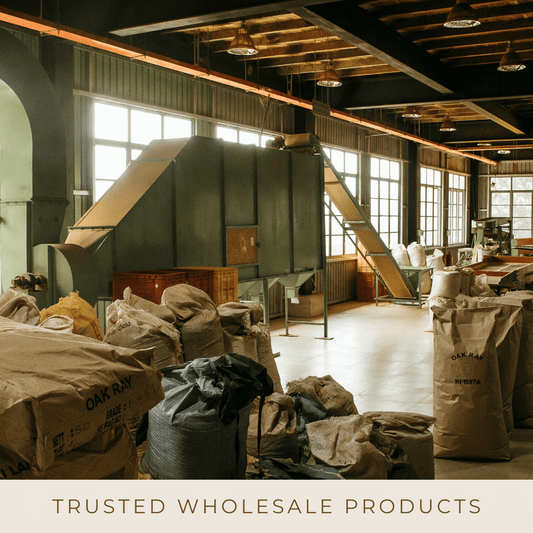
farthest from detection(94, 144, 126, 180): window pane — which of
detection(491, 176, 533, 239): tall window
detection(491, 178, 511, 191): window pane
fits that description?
detection(491, 178, 511, 191): window pane

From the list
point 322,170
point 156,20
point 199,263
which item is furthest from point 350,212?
point 156,20

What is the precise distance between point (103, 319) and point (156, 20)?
2.86m

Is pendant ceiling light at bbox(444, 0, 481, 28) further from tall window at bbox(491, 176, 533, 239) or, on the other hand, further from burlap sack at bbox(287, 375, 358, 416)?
tall window at bbox(491, 176, 533, 239)

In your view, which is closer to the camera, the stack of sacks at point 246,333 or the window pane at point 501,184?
the stack of sacks at point 246,333

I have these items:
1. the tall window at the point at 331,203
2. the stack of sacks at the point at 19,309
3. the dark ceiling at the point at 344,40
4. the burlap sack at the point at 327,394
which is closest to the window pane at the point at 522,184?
the dark ceiling at the point at 344,40

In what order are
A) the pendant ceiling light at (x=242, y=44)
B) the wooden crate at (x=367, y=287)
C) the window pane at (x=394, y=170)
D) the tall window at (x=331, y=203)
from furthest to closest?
the window pane at (x=394, y=170), the wooden crate at (x=367, y=287), the tall window at (x=331, y=203), the pendant ceiling light at (x=242, y=44)

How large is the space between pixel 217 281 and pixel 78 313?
1.89 m

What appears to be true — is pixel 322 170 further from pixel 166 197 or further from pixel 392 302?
pixel 392 302

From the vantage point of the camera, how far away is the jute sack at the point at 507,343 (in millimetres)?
3928

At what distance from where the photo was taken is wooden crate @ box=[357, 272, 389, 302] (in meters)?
13.0

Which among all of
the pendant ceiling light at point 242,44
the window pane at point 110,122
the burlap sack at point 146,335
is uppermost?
the pendant ceiling light at point 242,44

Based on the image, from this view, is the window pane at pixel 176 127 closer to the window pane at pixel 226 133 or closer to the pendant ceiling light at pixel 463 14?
the window pane at pixel 226 133

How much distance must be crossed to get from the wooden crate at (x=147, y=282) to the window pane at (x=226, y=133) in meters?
4.58
